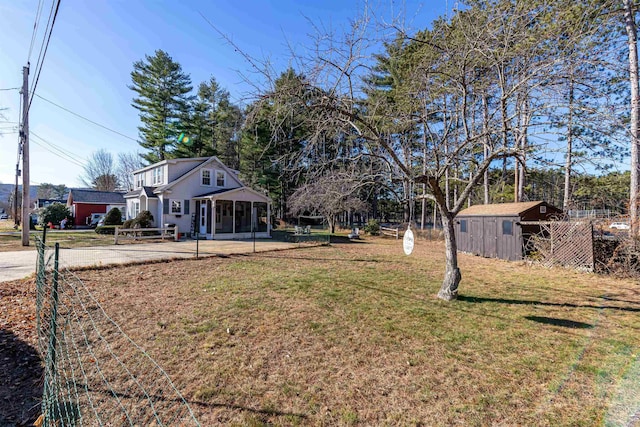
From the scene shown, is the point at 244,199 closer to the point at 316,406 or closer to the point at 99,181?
the point at 316,406

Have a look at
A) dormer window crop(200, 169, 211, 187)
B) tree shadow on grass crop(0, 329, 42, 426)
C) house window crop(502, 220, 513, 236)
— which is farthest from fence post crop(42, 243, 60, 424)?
dormer window crop(200, 169, 211, 187)

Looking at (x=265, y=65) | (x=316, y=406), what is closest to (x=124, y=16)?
(x=265, y=65)

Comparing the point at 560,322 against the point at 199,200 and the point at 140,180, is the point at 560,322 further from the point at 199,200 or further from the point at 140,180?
the point at 140,180

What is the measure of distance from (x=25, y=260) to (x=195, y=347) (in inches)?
394

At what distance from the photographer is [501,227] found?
1296 centimetres

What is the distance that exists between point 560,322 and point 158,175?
22935 millimetres

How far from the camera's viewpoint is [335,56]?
465 centimetres

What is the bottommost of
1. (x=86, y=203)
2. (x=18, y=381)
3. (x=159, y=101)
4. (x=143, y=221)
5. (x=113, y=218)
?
(x=18, y=381)

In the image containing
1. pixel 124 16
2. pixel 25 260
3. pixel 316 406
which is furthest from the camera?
pixel 25 260

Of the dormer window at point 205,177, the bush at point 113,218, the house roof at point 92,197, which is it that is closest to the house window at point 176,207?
the dormer window at point 205,177

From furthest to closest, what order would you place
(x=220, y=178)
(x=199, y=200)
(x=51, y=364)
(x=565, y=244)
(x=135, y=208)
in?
(x=135, y=208)
(x=220, y=178)
(x=199, y=200)
(x=565, y=244)
(x=51, y=364)

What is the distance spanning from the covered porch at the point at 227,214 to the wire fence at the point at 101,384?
14.0 meters

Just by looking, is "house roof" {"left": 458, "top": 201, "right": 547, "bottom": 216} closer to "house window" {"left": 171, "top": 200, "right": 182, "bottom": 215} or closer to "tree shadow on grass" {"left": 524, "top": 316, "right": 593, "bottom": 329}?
"tree shadow on grass" {"left": 524, "top": 316, "right": 593, "bottom": 329}

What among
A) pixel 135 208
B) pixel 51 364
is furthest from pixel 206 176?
pixel 51 364
